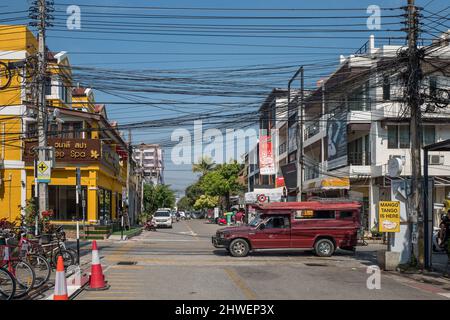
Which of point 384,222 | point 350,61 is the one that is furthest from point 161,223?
point 384,222

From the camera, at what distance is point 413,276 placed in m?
16.1

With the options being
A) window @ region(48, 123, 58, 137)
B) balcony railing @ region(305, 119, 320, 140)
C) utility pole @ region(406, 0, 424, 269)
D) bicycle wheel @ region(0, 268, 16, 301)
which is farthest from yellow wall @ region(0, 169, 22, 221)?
bicycle wheel @ region(0, 268, 16, 301)

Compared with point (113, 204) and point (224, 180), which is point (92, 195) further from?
point (224, 180)

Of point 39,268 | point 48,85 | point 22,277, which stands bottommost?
point 39,268

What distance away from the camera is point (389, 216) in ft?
56.9

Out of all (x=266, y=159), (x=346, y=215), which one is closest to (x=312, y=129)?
(x=266, y=159)

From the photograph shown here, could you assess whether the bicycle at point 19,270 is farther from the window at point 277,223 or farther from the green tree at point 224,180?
the green tree at point 224,180

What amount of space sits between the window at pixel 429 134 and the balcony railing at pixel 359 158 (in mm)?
3616

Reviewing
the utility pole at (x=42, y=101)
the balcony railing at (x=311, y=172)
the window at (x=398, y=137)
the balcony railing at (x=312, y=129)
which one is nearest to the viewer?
the utility pole at (x=42, y=101)

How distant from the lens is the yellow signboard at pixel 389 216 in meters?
17.3

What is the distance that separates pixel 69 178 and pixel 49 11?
15315mm

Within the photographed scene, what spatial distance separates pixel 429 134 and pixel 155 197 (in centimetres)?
5426

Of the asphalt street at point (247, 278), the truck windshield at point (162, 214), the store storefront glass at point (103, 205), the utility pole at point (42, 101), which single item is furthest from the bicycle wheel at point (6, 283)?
the truck windshield at point (162, 214)

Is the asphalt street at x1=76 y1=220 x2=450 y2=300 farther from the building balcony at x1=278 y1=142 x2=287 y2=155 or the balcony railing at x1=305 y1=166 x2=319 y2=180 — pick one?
the building balcony at x1=278 y1=142 x2=287 y2=155
